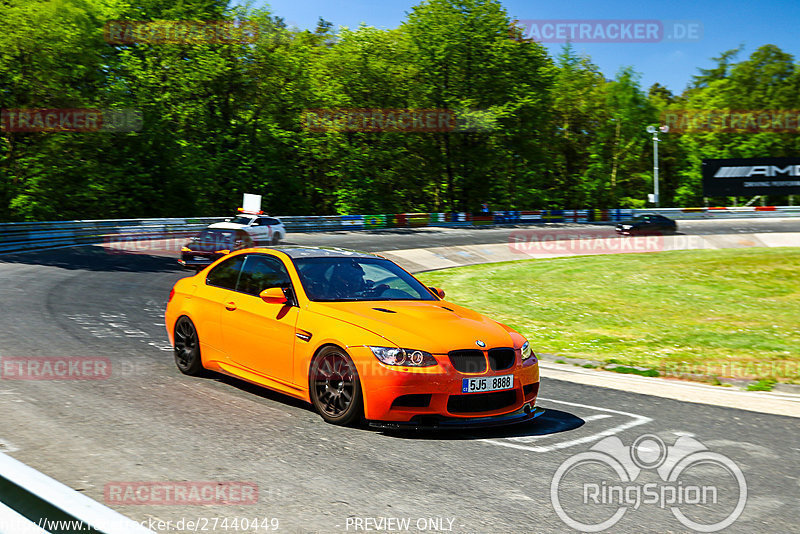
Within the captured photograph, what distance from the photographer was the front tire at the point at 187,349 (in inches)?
329

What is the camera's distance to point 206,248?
2255 centimetres

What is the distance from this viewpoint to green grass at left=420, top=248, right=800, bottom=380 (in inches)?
447

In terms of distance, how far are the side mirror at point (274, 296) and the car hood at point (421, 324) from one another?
0.31 metres

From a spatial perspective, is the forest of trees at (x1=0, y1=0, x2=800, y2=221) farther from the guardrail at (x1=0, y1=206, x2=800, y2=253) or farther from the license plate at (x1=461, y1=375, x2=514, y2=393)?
the license plate at (x1=461, y1=375, x2=514, y2=393)

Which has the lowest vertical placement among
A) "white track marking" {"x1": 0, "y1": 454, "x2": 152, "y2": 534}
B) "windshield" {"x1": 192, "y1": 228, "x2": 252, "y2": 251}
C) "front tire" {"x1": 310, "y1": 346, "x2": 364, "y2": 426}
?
"front tire" {"x1": 310, "y1": 346, "x2": 364, "y2": 426}

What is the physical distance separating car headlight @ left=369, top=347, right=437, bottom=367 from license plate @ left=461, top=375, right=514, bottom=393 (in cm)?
34

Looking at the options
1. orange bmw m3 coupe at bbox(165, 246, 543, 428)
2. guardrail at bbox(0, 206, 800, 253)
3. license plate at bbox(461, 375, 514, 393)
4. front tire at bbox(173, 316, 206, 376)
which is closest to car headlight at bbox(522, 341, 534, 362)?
orange bmw m3 coupe at bbox(165, 246, 543, 428)

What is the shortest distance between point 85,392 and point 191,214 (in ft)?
138

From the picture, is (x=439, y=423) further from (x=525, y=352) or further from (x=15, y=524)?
(x=15, y=524)

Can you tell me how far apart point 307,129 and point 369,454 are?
50246 millimetres

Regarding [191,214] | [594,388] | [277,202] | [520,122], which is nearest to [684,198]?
[520,122]

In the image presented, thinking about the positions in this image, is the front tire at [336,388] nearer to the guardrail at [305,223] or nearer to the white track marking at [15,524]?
the white track marking at [15,524]

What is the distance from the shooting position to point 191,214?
157 ft

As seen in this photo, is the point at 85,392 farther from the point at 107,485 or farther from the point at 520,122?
the point at 520,122
